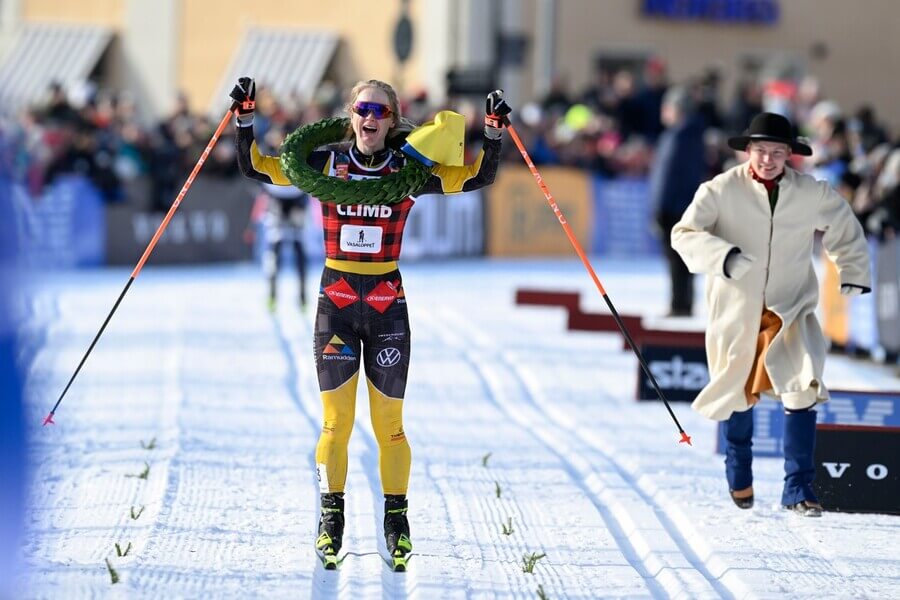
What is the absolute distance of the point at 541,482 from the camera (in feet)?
25.2

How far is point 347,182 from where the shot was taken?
587 centimetres

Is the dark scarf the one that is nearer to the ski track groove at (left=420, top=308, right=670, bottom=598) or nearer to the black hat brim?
the black hat brim

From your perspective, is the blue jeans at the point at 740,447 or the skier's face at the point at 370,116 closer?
the skier's face at the point at 370,116

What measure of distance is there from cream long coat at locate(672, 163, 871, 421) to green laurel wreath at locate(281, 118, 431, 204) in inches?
58.3

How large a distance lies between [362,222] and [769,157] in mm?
1951

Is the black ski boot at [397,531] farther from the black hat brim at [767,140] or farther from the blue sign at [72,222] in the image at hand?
the blue sign at [72,222]

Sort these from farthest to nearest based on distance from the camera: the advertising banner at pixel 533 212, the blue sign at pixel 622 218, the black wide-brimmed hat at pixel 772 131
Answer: the blue sign at pixel 622 218 → the advertising banner at pixel 533 212 → the black wide-brimmed hat at pixel 772 131

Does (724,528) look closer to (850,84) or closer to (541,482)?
(541,482)

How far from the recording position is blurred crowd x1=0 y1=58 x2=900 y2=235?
15.0 meters

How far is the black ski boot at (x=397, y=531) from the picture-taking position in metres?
5.90

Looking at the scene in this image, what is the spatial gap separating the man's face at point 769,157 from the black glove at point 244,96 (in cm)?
226

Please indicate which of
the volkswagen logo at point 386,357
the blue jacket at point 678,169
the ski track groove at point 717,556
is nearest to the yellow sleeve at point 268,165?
the volkswagen logo at point 386,357

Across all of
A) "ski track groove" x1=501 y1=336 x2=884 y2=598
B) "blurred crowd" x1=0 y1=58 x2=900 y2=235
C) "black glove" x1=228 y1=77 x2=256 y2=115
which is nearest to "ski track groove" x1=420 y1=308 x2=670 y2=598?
"ski track groove" x1=501 y1=336 x2=884 y2=598

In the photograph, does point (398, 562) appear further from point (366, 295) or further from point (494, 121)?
point (494, 121)
